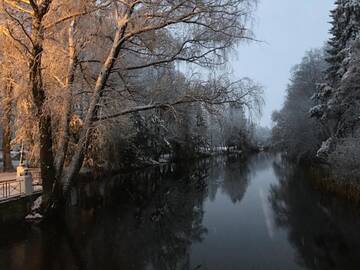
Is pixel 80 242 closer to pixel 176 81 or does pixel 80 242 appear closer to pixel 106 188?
pixel 176 81

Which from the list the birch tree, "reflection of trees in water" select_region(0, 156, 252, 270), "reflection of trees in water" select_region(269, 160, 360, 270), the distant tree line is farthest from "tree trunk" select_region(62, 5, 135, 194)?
the distant tree line

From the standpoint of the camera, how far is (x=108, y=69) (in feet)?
51.4

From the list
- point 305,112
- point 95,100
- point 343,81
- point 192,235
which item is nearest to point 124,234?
point 192,235

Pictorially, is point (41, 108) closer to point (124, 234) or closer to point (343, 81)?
point (124, 234)

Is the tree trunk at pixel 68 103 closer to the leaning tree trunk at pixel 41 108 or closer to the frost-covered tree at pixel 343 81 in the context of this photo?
the leaning tree trunk at pixel 41 108

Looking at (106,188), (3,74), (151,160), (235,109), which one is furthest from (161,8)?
(151,160)

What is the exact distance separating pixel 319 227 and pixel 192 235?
4769 millimetres

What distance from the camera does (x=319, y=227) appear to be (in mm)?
14984

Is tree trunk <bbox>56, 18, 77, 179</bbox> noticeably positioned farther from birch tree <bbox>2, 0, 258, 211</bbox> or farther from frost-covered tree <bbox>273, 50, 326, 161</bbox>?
frost-covered tree <bbox>273, 50, 326, 161</bbox>

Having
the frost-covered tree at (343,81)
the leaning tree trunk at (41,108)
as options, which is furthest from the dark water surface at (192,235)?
the frost-covered tree at (343,81)

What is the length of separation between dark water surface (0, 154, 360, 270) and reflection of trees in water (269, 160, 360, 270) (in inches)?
1.0

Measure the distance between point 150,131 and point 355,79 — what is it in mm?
23651

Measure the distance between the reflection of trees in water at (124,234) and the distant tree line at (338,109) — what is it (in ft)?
24.4

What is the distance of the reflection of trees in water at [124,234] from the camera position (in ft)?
35.0
